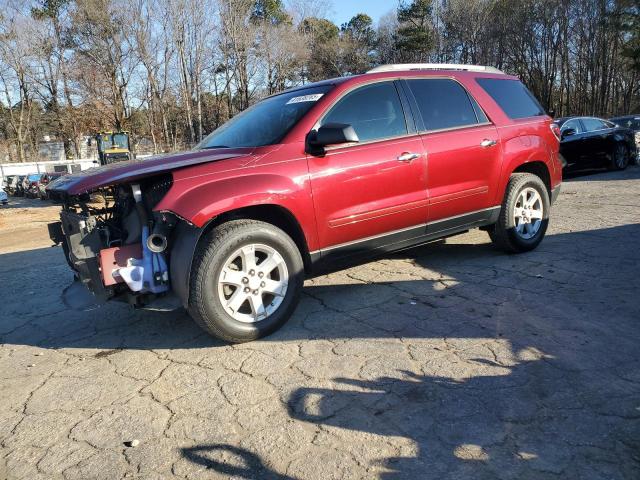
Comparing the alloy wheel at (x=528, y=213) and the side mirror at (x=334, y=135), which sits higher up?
the side mirror at (x=334, y=135)

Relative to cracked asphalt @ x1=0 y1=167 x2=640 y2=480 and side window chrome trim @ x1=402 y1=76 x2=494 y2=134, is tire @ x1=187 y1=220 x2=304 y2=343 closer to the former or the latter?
cracked asphalt @ x1=0 y1=167 x2=640 y2=480

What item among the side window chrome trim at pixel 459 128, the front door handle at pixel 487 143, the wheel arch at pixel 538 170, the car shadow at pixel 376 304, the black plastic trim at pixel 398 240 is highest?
the side window chrome trim at pixel 459 128

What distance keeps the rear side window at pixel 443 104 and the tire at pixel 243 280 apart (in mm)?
1880

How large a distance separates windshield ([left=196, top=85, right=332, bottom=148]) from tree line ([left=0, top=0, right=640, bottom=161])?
3398 cm

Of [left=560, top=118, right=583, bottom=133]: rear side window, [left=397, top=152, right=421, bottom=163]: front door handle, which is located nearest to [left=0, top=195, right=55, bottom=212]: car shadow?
[left=560, top=118, right=583, bottom=133]: rear side window

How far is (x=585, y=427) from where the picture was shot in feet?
7.47

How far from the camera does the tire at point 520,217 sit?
4.99m

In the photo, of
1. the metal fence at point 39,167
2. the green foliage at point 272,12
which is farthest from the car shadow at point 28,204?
the green foliage at point 272,12

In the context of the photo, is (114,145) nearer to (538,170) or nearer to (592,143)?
(592,143)

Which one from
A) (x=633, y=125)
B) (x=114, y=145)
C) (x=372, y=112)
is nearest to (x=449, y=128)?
(x=372, y=112)

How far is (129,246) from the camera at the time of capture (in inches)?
129

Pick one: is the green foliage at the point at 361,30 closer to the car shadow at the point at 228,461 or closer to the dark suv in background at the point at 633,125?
the dark suv in background at the point at 633,125

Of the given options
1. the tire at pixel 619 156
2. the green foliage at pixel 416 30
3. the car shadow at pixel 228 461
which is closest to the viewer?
the car shadow at pixel 228 461

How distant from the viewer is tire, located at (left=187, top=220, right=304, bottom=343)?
319 centimetres
